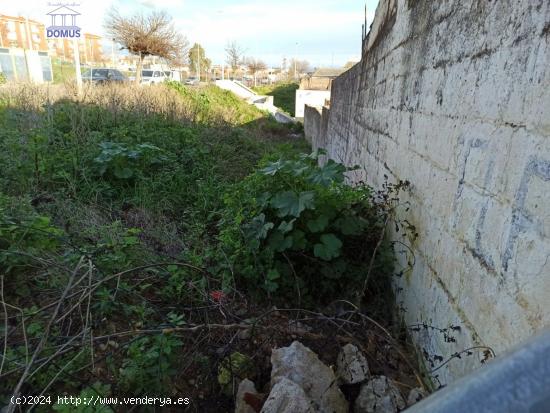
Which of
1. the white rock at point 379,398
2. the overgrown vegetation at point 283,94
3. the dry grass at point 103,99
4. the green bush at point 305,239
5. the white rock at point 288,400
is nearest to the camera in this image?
the white rock at point 288,400

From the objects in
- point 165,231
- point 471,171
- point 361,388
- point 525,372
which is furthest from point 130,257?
point 525,372

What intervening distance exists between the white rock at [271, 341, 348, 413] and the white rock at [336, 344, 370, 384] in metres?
0.07

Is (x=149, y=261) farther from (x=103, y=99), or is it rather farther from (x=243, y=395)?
(x=103, y=99)

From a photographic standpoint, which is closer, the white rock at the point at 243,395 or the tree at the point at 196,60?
the white rock at the point at 243,395

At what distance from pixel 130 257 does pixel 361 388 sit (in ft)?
5.71

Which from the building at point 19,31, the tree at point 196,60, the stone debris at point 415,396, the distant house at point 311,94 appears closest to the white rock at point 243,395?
the stone debris at point 415,396

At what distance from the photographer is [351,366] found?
5.41 ft

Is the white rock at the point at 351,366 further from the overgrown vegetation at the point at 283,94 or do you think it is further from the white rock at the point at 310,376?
the overgrown vegetation at the point at 283,94

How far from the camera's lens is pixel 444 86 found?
1.83 metres

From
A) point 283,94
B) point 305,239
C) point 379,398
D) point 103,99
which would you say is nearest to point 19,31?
point 283,94

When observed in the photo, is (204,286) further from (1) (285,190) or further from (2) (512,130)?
(2) (512,130)

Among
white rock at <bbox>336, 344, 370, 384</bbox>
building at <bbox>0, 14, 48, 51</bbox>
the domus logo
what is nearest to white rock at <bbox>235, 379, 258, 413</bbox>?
white rock at <bbox>336, 344, 370, 384</bbox>

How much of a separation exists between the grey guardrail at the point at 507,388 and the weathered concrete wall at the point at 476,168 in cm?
73

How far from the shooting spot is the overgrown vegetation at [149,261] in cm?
169
